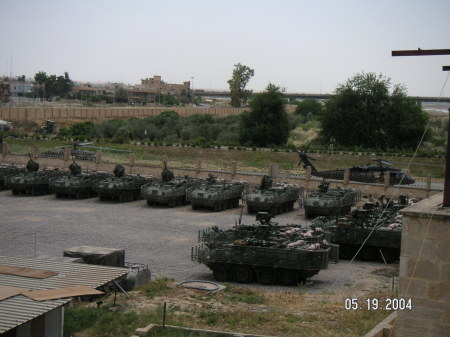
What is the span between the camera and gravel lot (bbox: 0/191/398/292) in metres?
20.2

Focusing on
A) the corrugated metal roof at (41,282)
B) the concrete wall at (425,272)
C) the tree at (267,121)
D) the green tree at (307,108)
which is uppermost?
the green tree at (307,108)

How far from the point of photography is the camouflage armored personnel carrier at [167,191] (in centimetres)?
3275

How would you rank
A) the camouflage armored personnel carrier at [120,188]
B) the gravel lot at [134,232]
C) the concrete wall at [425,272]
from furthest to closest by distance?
the camouflage armored personnel carrier at [120,188] < the gravel lot at [134,232] < the concrete wall at [425,272]

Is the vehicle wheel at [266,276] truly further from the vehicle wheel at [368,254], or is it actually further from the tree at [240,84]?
the tree at [240,84]

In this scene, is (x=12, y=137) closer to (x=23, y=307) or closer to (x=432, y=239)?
(x=23, y=307)

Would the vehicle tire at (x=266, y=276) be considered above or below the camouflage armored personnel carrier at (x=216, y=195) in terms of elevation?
below

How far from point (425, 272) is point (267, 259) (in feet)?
31.0

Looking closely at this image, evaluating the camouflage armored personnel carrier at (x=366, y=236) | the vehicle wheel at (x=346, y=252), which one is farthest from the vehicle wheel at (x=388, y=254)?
the vehicle wheel at (x=346, y=252)

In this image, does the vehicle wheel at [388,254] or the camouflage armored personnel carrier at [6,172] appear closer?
the vehicle wheel at [388,254]

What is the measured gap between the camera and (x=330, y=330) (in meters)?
13.5

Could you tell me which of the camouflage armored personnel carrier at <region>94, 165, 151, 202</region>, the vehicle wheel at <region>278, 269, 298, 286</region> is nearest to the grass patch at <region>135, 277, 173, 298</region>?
the vehicle wheel at <region>278, 269, 298, 286</region>

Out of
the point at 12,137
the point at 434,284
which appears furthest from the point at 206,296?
the point at 12,137

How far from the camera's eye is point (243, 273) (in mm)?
19281

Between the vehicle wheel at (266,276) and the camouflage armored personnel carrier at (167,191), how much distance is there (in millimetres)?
13976
